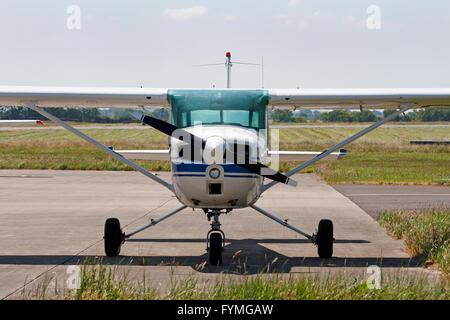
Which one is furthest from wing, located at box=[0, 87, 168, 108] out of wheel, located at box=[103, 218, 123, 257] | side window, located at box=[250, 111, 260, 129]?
wheel, located at box=[103, 218, 123, 257]

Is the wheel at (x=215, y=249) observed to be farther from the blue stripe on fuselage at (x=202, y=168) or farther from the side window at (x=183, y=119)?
the side window at (x=183, y=119)

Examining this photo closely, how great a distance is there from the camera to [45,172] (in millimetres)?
26125

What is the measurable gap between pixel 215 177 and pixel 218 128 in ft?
2.35

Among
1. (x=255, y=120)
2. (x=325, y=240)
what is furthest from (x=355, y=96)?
(x=325, y=240)

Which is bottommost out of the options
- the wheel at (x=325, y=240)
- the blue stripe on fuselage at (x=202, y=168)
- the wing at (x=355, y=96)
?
the wheel at (x=325, y=240)

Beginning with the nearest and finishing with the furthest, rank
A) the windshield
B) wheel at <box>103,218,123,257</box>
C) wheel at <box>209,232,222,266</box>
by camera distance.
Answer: wheel at <box>209,232,222,266</box> < the windshield < wheel at <box>103,218,123,257</box>

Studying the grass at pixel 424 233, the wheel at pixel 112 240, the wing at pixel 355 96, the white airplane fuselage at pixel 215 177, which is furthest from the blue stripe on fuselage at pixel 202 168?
the grass at pixel 424 233

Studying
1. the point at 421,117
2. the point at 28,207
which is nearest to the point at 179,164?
the point at 28,207

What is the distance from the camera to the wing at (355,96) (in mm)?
10062

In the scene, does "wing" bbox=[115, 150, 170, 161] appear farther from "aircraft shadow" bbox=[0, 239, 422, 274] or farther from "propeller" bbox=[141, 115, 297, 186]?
"propeller" bbox=[141, 115, 297, 186]

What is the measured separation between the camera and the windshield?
934 centimetres

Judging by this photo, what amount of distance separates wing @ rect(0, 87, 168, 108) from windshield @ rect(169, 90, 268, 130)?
519mm

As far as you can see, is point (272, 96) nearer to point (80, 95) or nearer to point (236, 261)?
point (236, 261)
